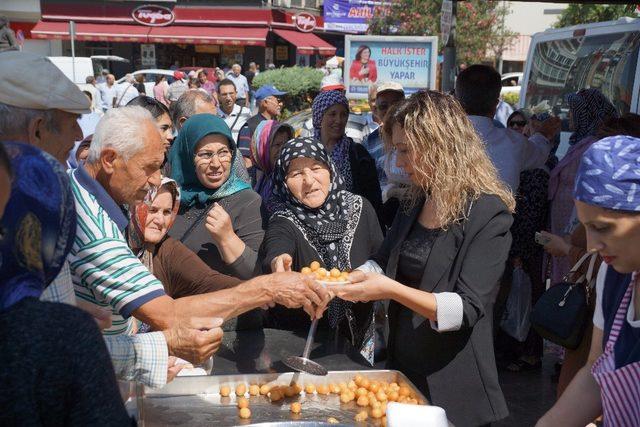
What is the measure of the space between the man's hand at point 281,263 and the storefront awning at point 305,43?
3358 centimetres

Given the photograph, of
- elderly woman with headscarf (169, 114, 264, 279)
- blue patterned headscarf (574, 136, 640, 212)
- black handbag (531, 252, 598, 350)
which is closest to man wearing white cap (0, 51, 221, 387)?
elderly woman with headscarf (169, 114, 264, 279)

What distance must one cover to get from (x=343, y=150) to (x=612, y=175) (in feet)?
12.0

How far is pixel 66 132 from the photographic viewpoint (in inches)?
100

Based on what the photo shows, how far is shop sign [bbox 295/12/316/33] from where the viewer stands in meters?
38.2

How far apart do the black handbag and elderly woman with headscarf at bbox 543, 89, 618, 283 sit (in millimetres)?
2147

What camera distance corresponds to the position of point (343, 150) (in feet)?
17.9

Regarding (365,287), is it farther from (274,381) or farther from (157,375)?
(157,375)

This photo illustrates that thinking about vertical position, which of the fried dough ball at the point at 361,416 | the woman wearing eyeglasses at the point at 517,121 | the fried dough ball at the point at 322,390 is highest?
the woman wearing eyeglasses at the point at 517,121

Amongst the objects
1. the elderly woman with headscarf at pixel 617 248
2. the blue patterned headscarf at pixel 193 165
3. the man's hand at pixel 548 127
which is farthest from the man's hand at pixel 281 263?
the man's hand at pixel 548 127

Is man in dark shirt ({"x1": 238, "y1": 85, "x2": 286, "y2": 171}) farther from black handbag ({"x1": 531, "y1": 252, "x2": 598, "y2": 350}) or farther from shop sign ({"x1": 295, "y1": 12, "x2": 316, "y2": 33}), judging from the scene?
shop sign ({"x1": 295, "y1": 12, "x2": 316, "y2": 33})

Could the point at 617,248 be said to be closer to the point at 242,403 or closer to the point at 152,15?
the point at 242,403

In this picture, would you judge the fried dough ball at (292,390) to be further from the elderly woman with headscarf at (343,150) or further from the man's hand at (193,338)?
the elderly woman with headscarf at (343,150)

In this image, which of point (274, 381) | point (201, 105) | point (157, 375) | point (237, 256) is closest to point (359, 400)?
point (274, 381)

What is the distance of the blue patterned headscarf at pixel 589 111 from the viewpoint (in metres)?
5.18
